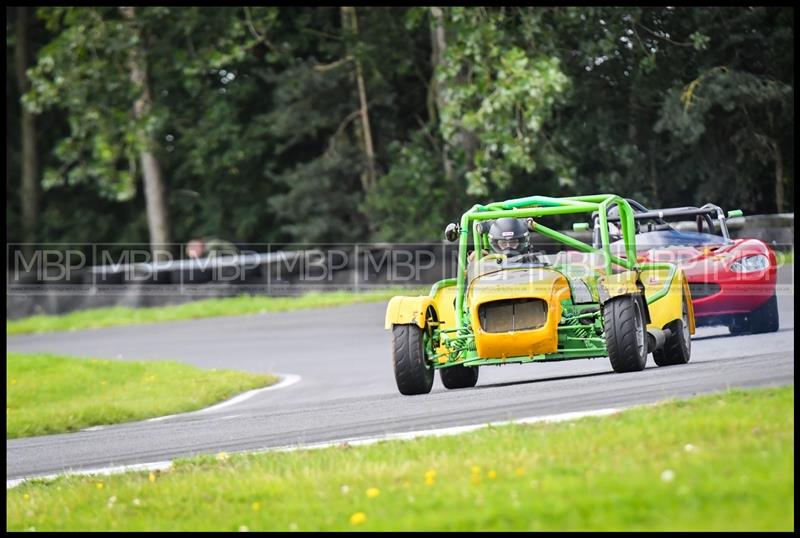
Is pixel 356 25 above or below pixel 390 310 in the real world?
above

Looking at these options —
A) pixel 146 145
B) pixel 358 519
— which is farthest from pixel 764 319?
pixel 146 145

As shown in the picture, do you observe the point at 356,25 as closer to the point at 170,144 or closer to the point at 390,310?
the point at 170,144

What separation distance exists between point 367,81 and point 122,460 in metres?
22.0

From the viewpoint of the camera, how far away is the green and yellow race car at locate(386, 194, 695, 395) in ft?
33.0

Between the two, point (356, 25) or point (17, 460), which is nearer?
point (17, 460)

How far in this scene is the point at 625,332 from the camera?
32.9ft

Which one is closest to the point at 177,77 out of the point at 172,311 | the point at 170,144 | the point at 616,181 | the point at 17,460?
the point at 170,144

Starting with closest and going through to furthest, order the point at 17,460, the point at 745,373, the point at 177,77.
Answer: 1. the point at 745,373
2. the point at 17,460
3. the point at 177,77

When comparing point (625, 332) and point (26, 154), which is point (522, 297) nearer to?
point (625, 332)

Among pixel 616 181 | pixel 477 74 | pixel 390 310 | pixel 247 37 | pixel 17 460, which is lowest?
pixel 17 460

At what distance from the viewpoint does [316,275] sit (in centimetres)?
2461

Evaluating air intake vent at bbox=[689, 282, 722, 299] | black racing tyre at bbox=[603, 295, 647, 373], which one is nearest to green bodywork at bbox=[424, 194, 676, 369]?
black racing tyre at bbox=[603, 295, 647, 373]

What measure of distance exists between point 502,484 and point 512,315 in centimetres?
337

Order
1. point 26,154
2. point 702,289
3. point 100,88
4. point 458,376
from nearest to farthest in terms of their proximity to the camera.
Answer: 1. point 458,376
2. point 702,289
3. point 100,88
4. point 26,154
